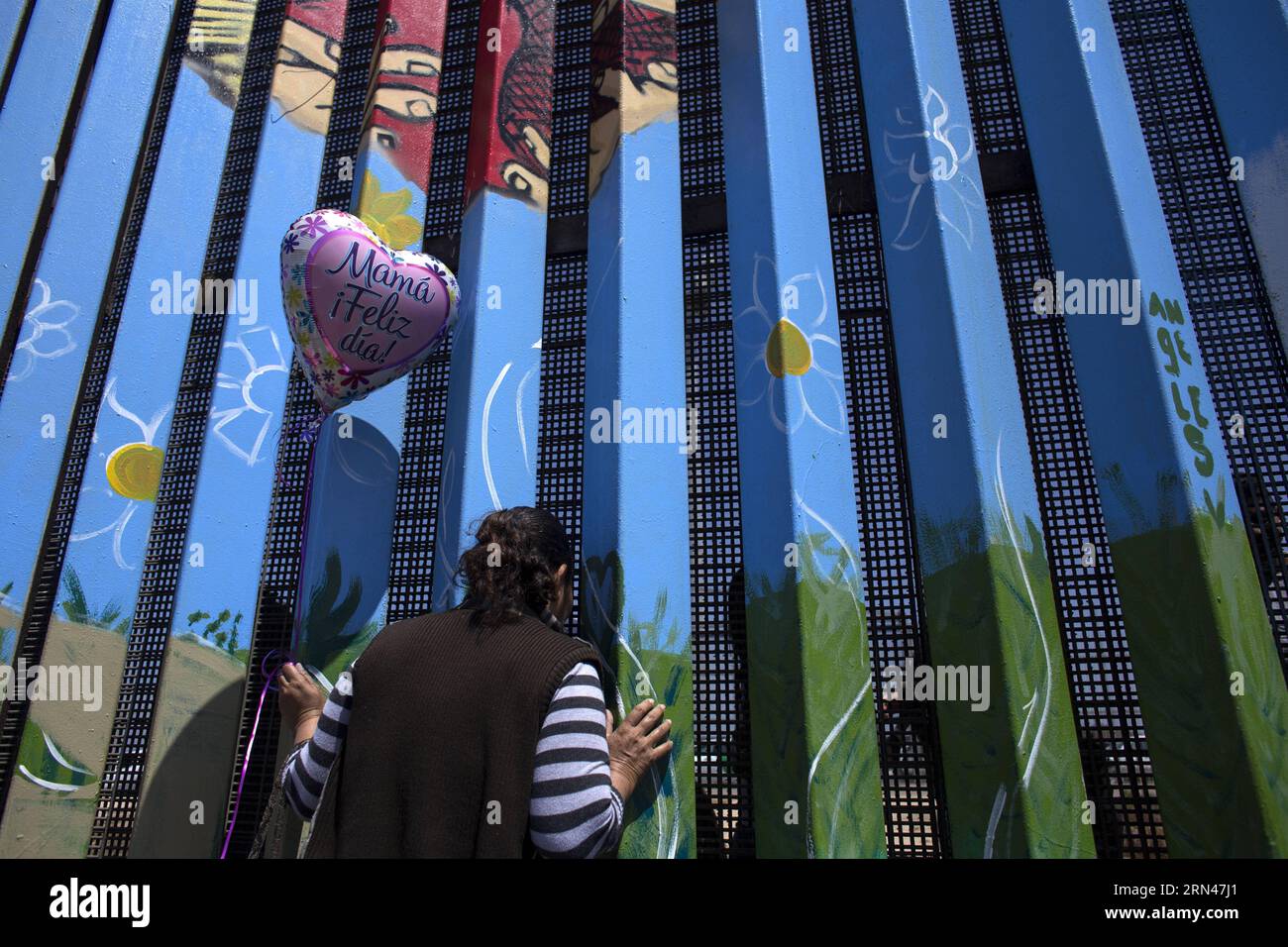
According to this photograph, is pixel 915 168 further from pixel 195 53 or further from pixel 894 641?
pixel 195 53

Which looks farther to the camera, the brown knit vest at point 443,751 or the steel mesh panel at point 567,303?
the steel mesh panel at point 567,303

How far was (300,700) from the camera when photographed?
2684mm

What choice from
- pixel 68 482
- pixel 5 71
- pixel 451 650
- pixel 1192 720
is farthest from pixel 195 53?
pixel 1192 720

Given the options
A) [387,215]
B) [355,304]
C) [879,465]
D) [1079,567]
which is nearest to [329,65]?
[387,215]

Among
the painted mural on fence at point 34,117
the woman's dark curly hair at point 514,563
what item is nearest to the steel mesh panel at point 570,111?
the painted mural on fence at point 34,117

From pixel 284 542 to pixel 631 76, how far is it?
277 cm

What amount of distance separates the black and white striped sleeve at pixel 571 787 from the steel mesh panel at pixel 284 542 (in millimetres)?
1823

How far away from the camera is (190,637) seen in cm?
348

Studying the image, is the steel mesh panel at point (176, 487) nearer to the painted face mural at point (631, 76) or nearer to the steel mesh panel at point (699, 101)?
the painted face mural at point (631, 76)

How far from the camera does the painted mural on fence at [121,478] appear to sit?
3.42 m

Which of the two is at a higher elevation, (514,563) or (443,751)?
(514,563)

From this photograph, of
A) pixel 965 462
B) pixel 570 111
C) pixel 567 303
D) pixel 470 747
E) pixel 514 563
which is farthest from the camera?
pixel 570 111

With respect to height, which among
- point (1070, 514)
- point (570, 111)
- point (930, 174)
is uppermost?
point (570, 111)

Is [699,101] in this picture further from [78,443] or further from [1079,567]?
[78,443]
